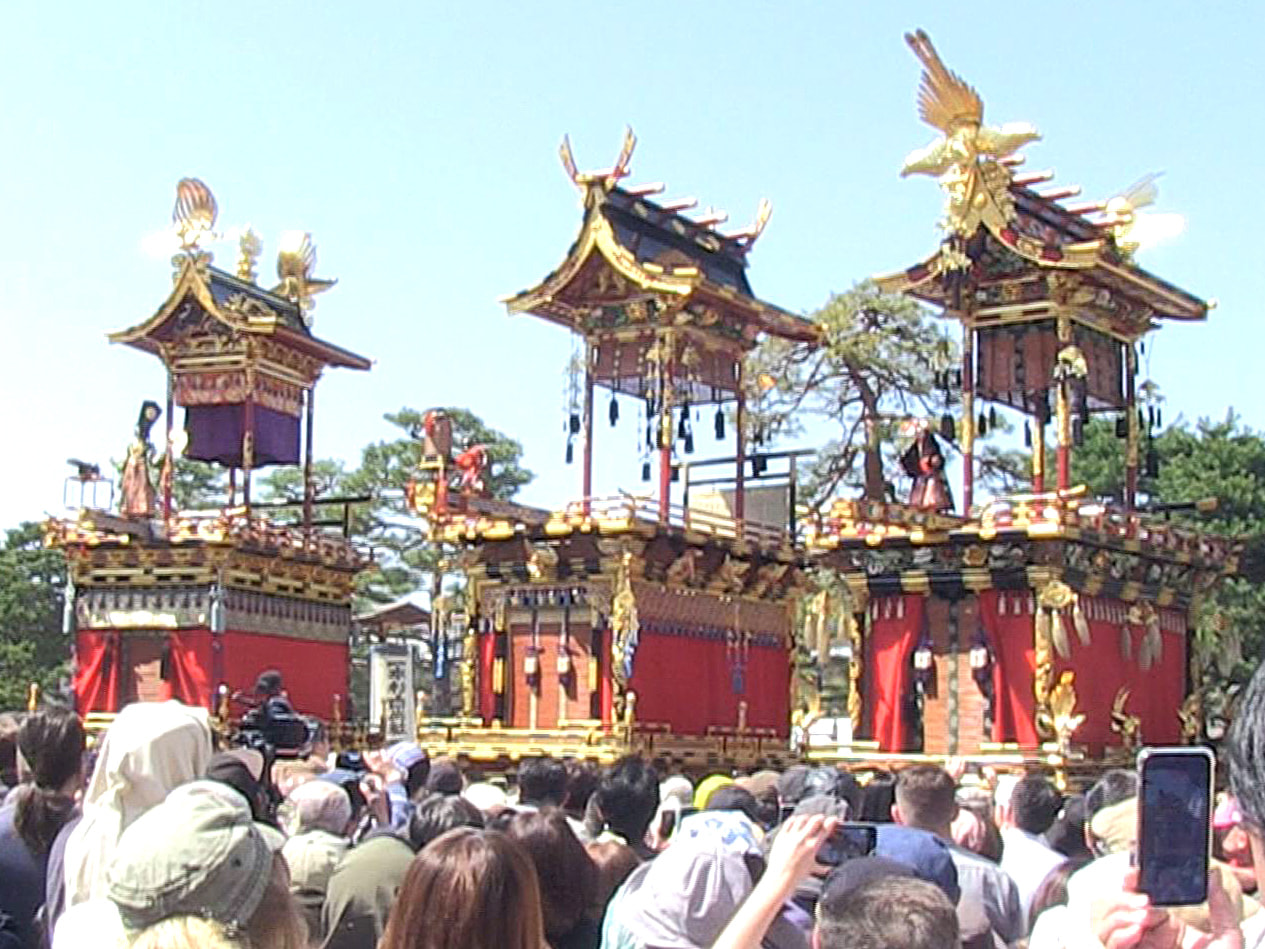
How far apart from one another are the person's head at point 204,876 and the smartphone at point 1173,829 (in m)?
1.70

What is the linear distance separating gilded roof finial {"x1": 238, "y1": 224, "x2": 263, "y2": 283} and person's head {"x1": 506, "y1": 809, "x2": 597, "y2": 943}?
27.8 m

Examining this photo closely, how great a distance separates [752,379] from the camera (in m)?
36.9

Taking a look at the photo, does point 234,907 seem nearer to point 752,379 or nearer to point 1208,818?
point 1208,818

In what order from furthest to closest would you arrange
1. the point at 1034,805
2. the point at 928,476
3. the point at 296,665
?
1. the point at 296,665
2. the point at 928,476
3. the point at 1034,805

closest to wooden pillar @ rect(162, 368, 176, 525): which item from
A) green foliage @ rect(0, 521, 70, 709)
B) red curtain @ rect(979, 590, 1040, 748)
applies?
green foliage @ rect(0, 521, 70, 709)

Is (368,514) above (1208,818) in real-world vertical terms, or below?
above

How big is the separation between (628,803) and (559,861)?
1978mm

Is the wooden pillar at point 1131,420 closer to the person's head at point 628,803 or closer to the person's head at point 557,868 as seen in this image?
the person's head at point 628,803

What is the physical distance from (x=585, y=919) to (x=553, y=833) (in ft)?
0.97

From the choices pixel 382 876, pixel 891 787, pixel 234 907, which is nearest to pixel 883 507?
pixel 891 787

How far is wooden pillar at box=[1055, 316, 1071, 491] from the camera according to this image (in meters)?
25.6

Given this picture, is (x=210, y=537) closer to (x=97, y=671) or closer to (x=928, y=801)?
(x=97, y=671)

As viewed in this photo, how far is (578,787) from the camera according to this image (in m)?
9.09

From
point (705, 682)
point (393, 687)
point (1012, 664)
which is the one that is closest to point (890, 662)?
point (1012, 664)
